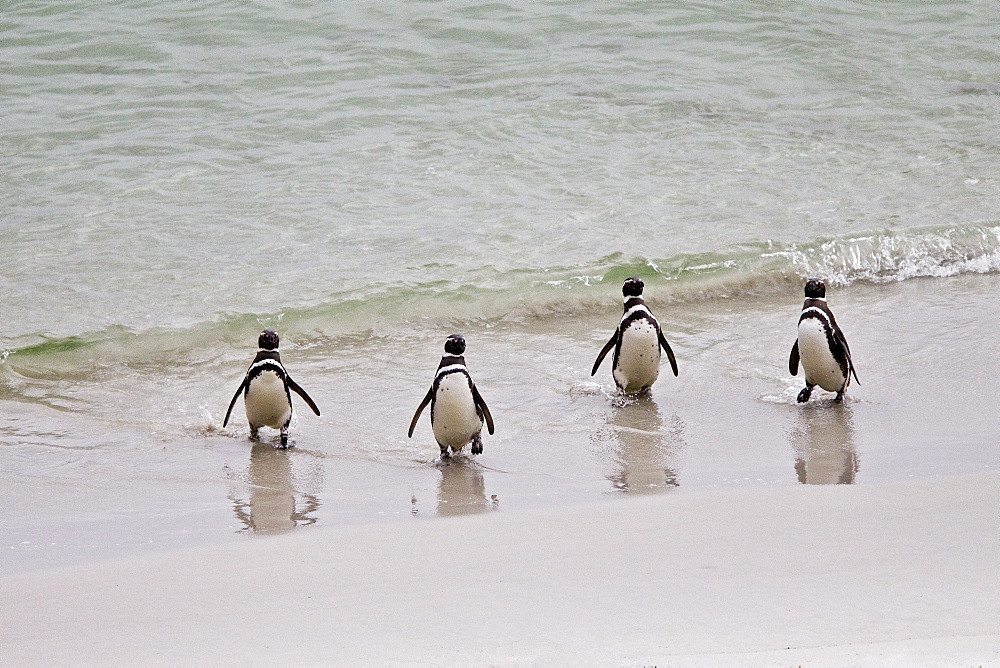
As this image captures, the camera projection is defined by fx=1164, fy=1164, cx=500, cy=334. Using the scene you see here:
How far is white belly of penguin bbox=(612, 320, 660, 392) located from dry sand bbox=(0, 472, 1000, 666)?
1.82 metres

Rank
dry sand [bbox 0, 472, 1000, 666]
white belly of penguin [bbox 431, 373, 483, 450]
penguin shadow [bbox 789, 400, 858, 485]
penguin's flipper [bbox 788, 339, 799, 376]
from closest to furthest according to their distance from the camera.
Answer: dry sand [bbox 0, 472, 1000, 666] < penguin shadow [bbox 789, 400, 858, 485] < white belly of penguin [bbox 431, 373, 483, 450] < penguin's flipper [bbox 788, 339, 799, 376]

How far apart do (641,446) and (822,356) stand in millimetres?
1184

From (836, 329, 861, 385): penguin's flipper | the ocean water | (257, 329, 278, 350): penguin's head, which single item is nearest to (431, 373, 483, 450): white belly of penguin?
the ocean water

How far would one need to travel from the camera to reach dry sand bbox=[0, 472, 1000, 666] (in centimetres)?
295

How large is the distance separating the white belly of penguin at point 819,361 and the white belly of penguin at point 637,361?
29.1 inches

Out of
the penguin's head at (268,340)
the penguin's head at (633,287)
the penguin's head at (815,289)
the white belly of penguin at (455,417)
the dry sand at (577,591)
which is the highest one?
the penguin's head at (633,287)

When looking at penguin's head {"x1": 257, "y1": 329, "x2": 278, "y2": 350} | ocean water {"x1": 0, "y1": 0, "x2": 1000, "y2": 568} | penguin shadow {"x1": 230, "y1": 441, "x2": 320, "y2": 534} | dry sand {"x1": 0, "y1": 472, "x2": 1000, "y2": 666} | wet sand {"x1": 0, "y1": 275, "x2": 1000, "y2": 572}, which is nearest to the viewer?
dry sand {"x1": 0, "y1": 472, "x2": 1000, "y2": 666}

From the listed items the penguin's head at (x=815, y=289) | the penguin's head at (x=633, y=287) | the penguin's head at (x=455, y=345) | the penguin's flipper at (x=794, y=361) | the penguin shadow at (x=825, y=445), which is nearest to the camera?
the penguin shadow at (x=825, y=445)

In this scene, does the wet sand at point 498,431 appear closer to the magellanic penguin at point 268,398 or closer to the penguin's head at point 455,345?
the magellanic penguin at point 268,398

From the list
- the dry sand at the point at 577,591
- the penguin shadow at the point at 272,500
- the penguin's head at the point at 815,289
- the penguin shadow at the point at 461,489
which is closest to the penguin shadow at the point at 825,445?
the dry sand at the point at 577,591

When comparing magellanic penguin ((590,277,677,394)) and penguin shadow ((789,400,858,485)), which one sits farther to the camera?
magellanic penguin ((590,277,677,394))

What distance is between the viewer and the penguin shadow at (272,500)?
4.27 m

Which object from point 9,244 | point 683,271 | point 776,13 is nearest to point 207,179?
point 9,244

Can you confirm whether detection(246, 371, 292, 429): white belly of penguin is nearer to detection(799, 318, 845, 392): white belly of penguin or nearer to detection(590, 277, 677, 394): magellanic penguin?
detection(590, 277, 677, 394): magellanic penguin
